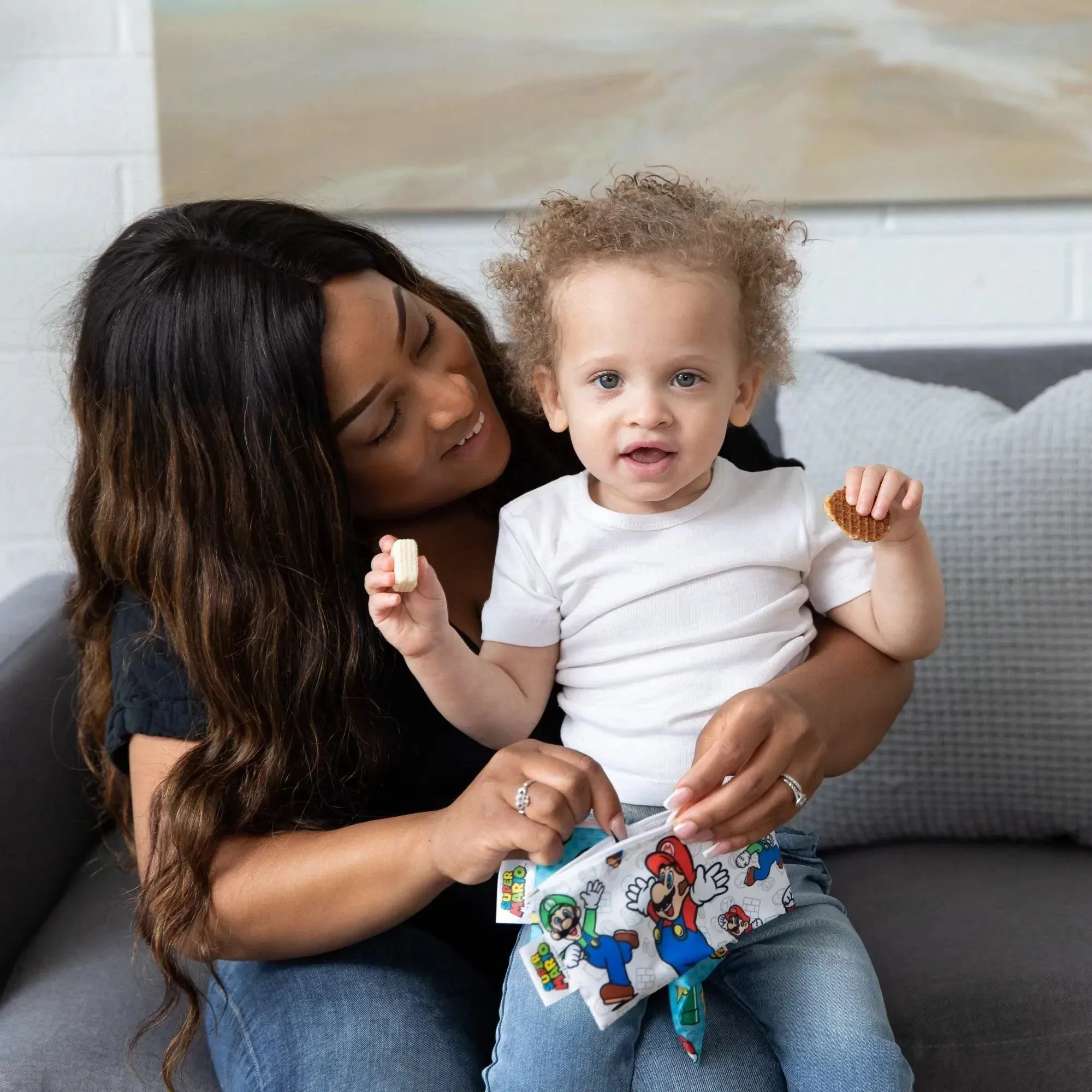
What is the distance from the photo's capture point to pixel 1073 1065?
1080 mm

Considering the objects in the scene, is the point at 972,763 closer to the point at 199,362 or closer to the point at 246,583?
the point at 246,583

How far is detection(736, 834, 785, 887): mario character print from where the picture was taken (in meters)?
0.92

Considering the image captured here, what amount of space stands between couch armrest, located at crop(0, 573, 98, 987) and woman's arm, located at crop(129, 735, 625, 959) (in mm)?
229

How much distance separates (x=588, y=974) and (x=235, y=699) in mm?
389

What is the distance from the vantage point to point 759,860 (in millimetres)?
933

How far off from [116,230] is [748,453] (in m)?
1.02

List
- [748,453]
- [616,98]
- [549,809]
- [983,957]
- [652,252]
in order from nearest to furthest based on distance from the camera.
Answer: [549,809], [652,252], [983,957], [748,453], [616,98]

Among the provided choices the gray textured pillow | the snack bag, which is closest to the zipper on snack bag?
the snack bag

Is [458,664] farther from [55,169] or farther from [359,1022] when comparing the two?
[55,169]

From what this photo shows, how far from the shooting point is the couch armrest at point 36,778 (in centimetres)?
124

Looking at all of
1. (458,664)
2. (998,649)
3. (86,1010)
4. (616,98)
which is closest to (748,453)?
(998,649)

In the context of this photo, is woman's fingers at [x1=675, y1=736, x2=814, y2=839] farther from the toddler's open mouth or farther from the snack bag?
the toddler's open mouth

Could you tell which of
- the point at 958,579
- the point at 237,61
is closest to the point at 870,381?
the point at 958,579

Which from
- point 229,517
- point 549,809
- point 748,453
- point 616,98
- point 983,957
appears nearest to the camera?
point 549,809
